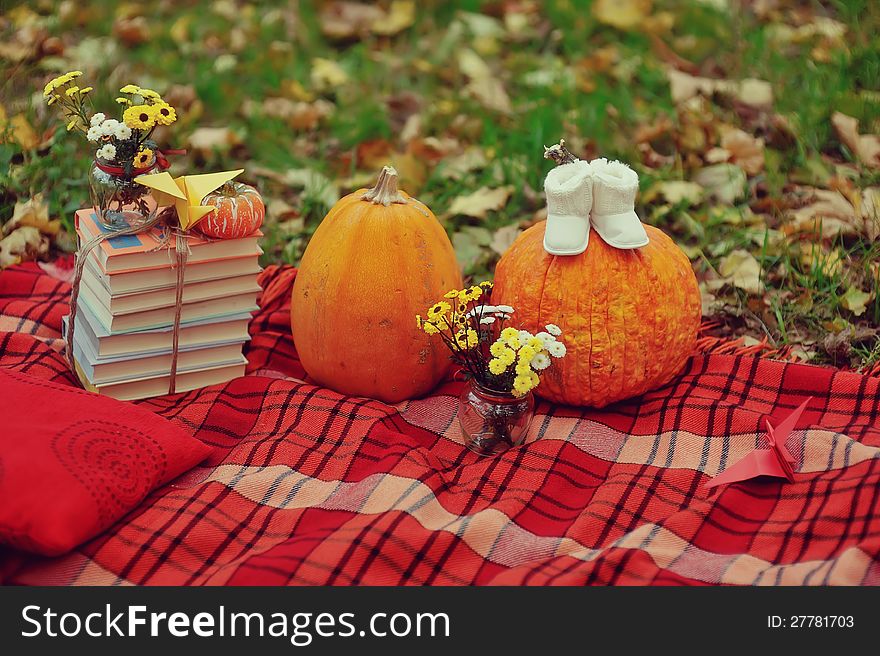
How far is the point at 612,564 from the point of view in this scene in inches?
67.1

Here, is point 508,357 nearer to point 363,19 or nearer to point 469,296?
point 469,296

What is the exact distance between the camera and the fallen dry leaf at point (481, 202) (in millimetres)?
3148

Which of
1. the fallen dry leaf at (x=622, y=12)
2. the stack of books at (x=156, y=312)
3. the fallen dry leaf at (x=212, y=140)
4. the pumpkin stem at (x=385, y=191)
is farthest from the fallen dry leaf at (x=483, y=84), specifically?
the stack of books at (x=156, y=312)

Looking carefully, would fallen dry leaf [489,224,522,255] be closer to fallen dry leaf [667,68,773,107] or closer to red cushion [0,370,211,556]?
fallen dry leaf [667,68,773,107]

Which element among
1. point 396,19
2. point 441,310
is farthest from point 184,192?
point 396,19

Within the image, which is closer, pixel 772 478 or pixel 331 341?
pixel 772 478

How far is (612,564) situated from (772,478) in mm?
483

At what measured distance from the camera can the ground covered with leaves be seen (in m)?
2.94

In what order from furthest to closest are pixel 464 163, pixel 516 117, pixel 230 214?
pixel 516 117
pixel 464 163
pixel 230 214

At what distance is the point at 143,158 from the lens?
2176 mm

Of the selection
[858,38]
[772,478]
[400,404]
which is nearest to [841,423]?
[772,478]

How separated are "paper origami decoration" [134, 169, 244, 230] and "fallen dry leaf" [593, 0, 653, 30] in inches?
105

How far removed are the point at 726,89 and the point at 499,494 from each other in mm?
2334

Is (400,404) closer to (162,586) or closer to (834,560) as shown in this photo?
(162,586)
